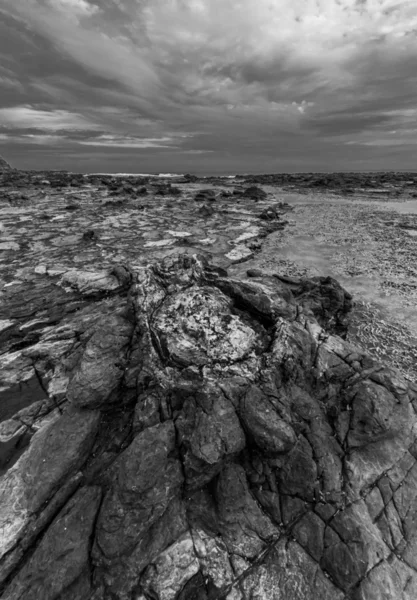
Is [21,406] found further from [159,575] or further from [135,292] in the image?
[159,575]

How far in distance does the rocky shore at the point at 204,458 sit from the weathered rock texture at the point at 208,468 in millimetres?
25

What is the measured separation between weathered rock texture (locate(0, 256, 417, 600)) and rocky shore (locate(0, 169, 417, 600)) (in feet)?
0.08

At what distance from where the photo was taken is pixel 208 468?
5.67m

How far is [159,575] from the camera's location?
190 inches

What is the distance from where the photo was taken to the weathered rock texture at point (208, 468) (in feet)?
16.1

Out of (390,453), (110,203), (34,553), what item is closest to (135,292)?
(34,553)

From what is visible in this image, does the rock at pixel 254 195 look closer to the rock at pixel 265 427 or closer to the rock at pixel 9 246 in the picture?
the rock at pixel 9 246

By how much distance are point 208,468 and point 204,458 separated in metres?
0.24

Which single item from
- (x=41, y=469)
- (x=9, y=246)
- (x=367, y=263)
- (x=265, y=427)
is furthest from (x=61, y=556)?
(x=9, y=246)

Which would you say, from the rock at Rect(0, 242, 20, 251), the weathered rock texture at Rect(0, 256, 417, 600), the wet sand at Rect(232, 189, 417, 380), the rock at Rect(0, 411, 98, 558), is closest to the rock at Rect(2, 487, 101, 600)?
the weathered rock texture at Rect(0, 256, 417, 600)

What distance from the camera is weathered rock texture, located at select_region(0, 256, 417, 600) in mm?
4906

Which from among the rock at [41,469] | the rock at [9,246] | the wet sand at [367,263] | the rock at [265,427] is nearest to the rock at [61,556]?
the rock at [41,469]

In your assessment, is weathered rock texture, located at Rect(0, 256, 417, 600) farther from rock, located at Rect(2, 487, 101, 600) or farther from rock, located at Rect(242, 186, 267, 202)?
rock, located at Rect(242, 186, 267, 202)

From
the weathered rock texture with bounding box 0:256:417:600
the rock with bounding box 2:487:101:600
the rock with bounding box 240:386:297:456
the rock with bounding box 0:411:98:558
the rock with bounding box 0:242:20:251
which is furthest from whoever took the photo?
the rock with bounding box 0:242:20:251
